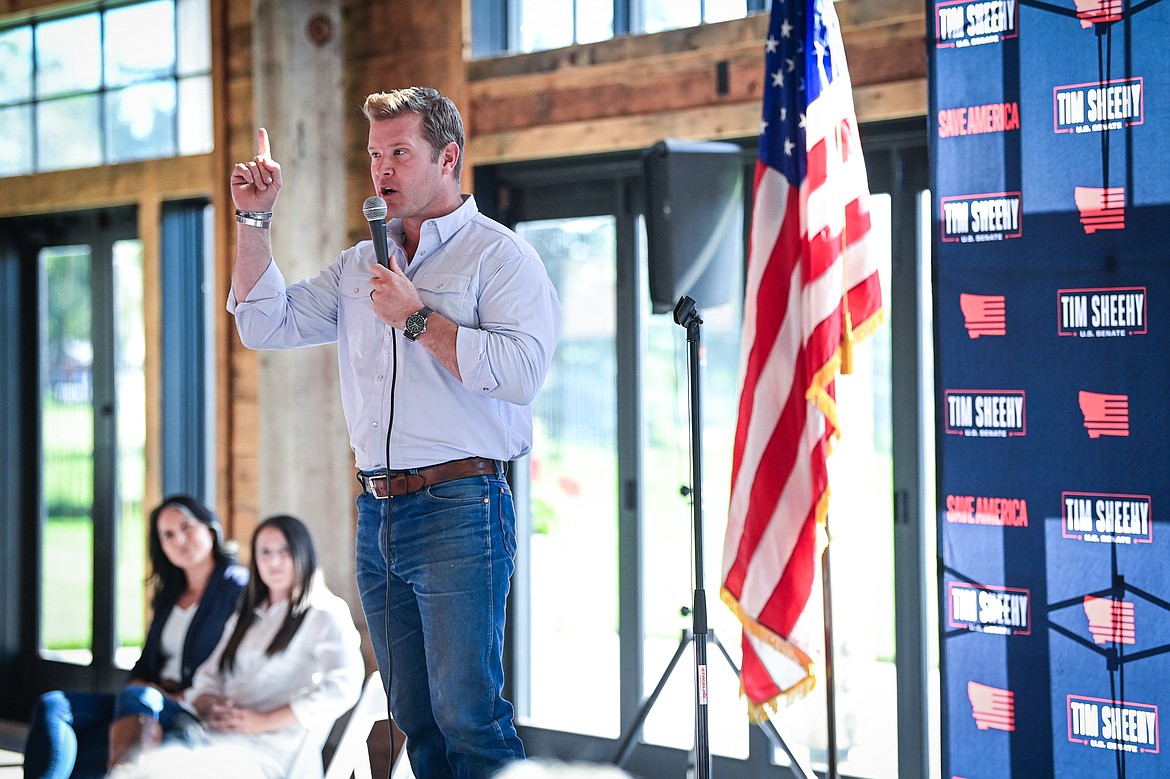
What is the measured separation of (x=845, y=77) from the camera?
2514mm

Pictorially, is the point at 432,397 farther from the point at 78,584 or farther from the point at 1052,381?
the point at 78,584

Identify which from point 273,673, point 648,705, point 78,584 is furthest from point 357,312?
point 78,584

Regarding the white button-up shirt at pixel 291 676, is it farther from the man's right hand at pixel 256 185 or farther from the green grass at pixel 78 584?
the man's right hand at pixel 256 185

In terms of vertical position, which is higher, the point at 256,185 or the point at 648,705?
the point at 256,185

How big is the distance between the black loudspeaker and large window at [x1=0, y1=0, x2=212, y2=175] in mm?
2320

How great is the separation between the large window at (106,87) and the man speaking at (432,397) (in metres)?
2.70

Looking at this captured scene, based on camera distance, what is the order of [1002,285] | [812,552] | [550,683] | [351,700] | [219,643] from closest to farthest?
[812,552] < [1002,285] < [351,700] < [219,643] < [550,683]

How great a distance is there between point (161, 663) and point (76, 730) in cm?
32

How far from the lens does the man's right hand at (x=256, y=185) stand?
2.07 metres

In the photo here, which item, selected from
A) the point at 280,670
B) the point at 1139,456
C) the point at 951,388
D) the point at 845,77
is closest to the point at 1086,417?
the point at 1139,456

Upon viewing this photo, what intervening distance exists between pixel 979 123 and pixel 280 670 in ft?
7.91

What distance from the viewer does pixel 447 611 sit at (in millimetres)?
1971

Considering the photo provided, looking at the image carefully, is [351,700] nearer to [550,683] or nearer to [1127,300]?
[550,683]

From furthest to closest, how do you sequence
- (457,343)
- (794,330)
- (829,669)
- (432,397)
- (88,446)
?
(88,446), (794,330), (829,669), (432,397), (457,343)
